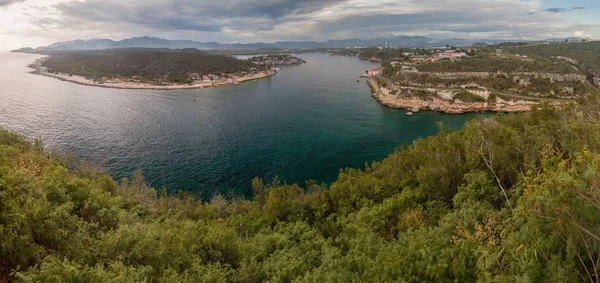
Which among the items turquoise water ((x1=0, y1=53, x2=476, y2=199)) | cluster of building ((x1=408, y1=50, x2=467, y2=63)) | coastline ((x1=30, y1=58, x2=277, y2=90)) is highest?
cluster of building ((x1=408, y1=50, x2=467, y2=63))

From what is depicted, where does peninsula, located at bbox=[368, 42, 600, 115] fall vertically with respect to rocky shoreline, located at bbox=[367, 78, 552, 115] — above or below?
above

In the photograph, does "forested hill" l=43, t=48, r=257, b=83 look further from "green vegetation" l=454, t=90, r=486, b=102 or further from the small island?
"green vegetation" l=454, t=90, r=486, b=102

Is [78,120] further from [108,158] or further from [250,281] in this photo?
[250,281]

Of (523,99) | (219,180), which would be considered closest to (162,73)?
(219,180)

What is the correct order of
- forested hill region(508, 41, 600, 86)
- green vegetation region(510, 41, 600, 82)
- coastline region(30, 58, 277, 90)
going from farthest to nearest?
coastline region(30, 58, 277, 90) → green vegetation region(510, 41, 600, 82) → forested hill region(508, 41, 600, 86)

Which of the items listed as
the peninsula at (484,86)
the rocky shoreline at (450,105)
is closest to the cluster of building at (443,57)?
the peninsula at (484,86)

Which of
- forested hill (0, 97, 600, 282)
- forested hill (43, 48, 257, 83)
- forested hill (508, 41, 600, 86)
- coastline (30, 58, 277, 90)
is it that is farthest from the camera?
forested hill (43, 48, 257, 83)

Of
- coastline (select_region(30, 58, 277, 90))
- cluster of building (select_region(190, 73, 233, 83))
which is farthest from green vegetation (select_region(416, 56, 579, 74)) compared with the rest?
cluster of building (select_region(190, 73, 233, 83))
